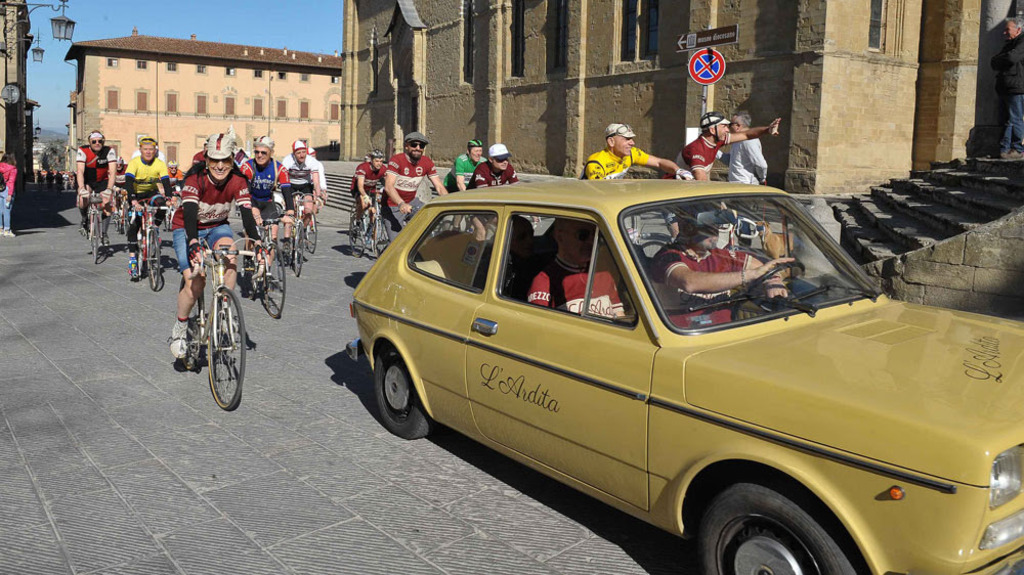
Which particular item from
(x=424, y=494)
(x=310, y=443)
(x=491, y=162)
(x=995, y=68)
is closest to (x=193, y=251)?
(x=310, y=443)

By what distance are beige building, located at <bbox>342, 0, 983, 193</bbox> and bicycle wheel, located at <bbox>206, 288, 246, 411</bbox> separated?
13.0 m

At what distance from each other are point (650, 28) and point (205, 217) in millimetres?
22257

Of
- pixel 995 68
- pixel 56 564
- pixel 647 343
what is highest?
pixel 995 68

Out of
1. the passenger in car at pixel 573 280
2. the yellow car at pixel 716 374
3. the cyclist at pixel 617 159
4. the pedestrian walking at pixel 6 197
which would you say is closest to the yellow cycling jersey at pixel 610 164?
the cyclist at pixel 617 159

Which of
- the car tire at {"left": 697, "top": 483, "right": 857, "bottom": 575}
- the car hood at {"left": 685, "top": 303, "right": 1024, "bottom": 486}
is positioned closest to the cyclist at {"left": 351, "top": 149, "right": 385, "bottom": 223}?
the car hood at {"left": 685, "top": 303, "right": 1024, "bottom": 486}

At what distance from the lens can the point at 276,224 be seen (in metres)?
11.0

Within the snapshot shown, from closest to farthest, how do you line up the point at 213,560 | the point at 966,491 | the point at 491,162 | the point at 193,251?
the point at 966,491 < the point at 213,560 < the point at 193,251 < the point at 491,162

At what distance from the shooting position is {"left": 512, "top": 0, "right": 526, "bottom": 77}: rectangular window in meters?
33.5

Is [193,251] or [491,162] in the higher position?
[491,162]

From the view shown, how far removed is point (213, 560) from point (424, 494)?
113cm

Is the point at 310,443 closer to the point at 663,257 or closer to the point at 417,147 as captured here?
the point at 663,257

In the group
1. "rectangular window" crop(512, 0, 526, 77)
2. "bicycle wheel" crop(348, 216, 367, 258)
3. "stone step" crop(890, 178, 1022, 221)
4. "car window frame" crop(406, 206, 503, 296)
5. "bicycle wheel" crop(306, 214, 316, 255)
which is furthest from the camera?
"rectangular window" crop(512, 0, 526, 77)

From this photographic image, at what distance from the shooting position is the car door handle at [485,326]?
4.21 m

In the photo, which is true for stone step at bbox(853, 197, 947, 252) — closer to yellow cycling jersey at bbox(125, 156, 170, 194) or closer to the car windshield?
the car windshield
